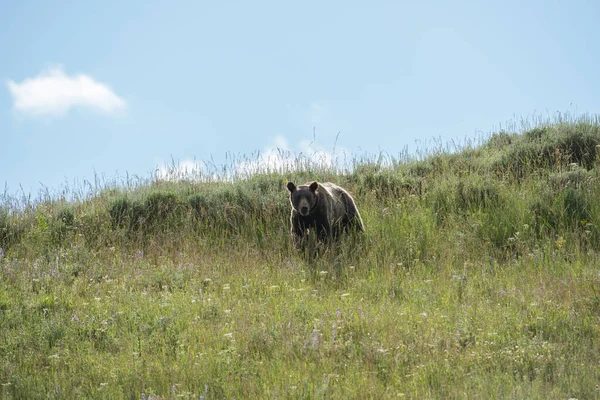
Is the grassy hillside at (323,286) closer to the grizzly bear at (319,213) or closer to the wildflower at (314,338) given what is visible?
the wildflower at (314,338)

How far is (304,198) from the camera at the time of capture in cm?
1145

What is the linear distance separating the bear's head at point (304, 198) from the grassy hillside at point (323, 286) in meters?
0.75

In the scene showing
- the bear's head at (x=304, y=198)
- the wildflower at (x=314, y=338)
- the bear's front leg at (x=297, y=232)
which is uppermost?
the bear's head at (x=304, y=198)

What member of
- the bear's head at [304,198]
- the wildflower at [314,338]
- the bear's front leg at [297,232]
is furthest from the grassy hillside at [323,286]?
the bear's head at [304,198]

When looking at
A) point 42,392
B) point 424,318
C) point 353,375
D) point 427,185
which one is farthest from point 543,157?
point 42,392

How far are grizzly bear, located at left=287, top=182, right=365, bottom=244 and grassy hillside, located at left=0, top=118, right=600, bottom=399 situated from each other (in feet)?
1.31

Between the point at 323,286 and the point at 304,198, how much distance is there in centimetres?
215

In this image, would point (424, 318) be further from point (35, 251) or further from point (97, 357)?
point (35, 251)

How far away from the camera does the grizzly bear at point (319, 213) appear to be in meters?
11.5

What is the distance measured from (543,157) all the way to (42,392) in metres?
12.8

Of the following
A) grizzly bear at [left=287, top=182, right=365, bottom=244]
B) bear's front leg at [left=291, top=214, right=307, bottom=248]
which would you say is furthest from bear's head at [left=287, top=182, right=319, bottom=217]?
bear's front leg at [left=291, top=214, right=307, bottom=248]

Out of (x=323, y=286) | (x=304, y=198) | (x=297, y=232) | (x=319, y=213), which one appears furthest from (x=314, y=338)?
(x=297, y=232)

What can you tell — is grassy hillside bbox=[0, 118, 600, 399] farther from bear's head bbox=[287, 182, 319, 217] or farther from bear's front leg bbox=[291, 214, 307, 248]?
bear's head bbox=[287, 182, 319, 217]

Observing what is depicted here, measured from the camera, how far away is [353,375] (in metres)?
6.41
